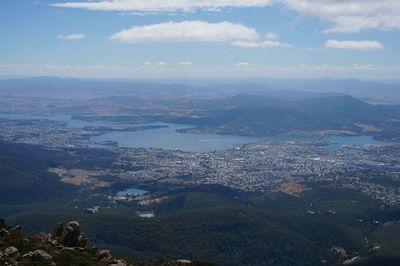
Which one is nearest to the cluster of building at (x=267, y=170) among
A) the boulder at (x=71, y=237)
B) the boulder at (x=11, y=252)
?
the boulder at (x=71, y=237)

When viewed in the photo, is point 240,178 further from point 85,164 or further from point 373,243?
point 373,243

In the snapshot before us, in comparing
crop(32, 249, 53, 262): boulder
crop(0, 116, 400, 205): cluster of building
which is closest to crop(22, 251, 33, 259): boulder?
crop(32, 249, 53, 262): boulder

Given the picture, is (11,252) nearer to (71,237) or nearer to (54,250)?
(54,250)

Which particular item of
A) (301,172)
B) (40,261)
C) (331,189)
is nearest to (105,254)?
(40,261)

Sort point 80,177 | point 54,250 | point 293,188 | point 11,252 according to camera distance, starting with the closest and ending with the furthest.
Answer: point 11,252 → point 54,250 → point 293,188 → point 80,177

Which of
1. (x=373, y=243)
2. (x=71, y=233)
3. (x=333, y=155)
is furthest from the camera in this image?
(x=333, y=155)

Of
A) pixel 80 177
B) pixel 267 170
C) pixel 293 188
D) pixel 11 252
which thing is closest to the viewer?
pixel 11 252

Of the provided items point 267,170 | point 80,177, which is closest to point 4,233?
point 80,177

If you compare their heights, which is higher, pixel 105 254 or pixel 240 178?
pixel 105 254
